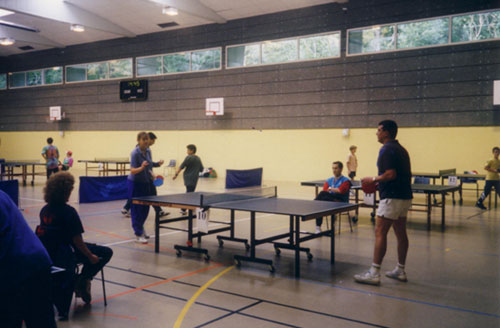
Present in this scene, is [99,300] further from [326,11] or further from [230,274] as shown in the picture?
[326,11]

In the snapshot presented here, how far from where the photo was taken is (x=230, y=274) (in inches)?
209

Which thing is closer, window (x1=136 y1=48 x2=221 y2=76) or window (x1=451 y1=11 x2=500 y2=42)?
window (x1=451 y1=11 x2=500 y2=42)

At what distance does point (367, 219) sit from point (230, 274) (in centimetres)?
535

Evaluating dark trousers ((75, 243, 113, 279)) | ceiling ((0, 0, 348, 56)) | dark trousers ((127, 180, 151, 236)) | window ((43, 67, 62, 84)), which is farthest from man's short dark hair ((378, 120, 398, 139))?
window ((43, 67, 62, 84))

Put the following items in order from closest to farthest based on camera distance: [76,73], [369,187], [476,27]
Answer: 1. [369,187]
2. [476,27]
3. [76,73]

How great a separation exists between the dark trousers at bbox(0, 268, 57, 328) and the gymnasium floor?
163 cm

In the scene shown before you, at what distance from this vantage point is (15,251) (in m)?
2.12

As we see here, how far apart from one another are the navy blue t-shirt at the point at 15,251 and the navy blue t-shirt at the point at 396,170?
12.3 ft

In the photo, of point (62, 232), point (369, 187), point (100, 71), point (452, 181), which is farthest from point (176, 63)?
point (62, 232)

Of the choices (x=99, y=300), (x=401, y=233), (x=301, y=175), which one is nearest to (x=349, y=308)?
(x=401, y=233)

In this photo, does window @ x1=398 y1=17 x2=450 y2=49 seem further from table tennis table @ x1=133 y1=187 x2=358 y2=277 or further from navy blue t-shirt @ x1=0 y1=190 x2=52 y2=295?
navy blue t-shirt @ x1=0 y1=190 x2=52 y2=295

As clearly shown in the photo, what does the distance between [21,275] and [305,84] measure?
17.9 meters

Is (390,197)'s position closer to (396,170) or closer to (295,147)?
(396,170)

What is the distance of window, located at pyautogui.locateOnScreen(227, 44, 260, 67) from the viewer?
20609 millimetres
